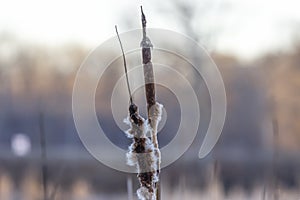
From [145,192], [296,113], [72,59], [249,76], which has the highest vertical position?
[72,59]

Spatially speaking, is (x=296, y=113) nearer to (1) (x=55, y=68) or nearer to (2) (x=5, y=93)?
(1) (x=55, y=68)

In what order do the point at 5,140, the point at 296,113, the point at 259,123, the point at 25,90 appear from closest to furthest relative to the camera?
the point at 296,113, the point at 259,123, the point at 5,140, the point at 25,90

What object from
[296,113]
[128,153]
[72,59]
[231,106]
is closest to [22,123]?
[72,59]

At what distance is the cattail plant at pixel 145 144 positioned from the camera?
646mm

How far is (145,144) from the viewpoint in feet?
2.15

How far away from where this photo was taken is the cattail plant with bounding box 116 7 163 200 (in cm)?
65

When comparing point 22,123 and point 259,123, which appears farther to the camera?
point 22,123

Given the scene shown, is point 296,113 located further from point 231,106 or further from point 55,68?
point 55,68

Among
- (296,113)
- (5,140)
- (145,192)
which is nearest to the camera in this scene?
(145,192)

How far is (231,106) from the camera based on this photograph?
36.3ft

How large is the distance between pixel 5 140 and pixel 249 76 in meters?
5.06

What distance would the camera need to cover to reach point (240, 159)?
9.71 m

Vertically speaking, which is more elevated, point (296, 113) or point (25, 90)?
point (25, 90)

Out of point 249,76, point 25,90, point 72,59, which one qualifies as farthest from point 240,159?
point 25,90
